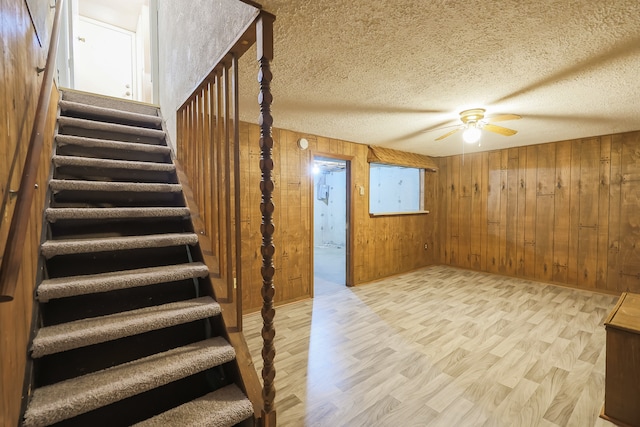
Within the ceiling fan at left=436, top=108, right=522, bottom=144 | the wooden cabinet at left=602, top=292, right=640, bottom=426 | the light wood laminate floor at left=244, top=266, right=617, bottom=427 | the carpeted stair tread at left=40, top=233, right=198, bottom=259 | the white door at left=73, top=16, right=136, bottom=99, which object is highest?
the white door at left=73, top=16, right=136, bottom=99

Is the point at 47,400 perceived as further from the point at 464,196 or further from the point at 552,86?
the point at 464,196

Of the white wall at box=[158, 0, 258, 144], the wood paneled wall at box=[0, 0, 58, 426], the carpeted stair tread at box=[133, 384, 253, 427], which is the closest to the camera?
the wood paneled wall at box=[0, 0, 58, 426]

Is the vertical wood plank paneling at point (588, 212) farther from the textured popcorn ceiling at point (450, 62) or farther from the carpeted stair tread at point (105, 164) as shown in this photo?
the carpeted stair tread at point (105, 164)

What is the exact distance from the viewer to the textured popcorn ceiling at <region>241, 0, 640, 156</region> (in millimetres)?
1373

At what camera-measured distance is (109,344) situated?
1319mm

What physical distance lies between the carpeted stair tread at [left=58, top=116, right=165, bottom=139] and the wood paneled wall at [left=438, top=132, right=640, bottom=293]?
16.0ft

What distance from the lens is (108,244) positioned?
1536mm

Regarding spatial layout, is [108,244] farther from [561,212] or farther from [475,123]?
[561,212]

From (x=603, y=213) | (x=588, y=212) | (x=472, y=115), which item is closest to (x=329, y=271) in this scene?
(x=472, y=115)

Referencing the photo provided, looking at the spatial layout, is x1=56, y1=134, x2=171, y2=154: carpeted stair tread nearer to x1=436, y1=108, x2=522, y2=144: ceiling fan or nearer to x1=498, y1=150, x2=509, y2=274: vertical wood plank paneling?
x1=436, y1=108, x2=522, y2=144: ceiling fan

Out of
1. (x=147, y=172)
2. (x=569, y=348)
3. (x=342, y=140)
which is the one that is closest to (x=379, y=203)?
(x=342, y=140)

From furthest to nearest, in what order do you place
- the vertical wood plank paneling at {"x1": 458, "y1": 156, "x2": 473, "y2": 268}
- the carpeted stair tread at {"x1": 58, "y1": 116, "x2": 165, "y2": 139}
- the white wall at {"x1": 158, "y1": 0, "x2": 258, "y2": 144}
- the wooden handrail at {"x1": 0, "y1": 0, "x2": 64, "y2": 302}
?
the vertical wood plank paneling at {"x1": 458, "y1": 156, "x2": 473, "y2": 268}, the carpeted stair tread at {"x1": 58, "y1": 116, "x2": 165, "y2": 139}, the white wall at {"x1": 158, "y1": 0, "x2": 258, "y2": 144}, the wooden handrail at {"x1": 0, "y1": 0, "x2": 64, "y2": 302}

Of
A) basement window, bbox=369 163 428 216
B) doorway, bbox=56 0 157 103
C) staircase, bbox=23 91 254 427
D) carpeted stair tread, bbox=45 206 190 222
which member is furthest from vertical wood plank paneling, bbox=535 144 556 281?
doorway, bbox=56 0 157 103

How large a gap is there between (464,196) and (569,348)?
320 centimetres
